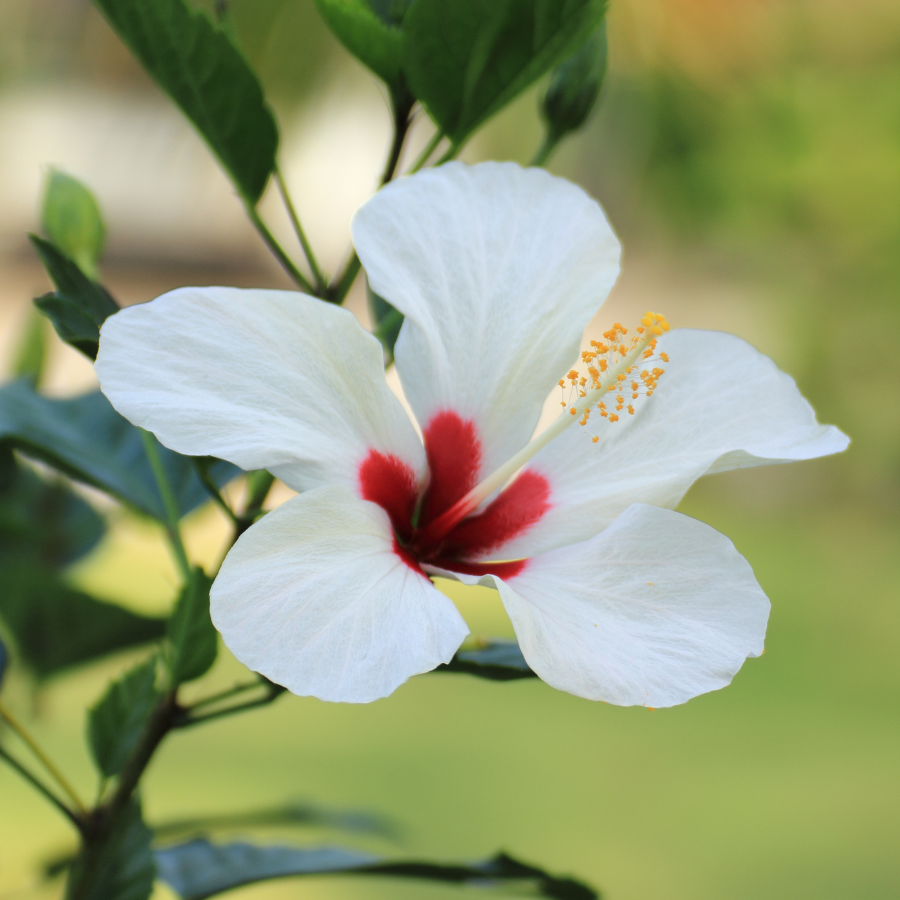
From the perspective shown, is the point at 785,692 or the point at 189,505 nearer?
the point at 189,505

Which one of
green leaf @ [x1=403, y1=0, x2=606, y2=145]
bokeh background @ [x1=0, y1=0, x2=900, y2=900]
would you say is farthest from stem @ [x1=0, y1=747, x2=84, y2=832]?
green leaf @ [x1=403, y1=0, x2=606, y2=145]

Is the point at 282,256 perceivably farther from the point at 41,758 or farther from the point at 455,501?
the point at 41,758

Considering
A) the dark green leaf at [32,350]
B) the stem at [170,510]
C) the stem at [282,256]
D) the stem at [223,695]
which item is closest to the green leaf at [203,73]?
the stem at [282,256]

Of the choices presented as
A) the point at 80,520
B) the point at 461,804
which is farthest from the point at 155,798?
the point at 80,520

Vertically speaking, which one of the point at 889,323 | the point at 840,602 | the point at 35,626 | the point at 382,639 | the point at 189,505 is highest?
the point at 382,639

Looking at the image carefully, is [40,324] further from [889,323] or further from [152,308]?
[889,323]

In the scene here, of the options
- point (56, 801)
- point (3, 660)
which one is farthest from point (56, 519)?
point (56, 801)
